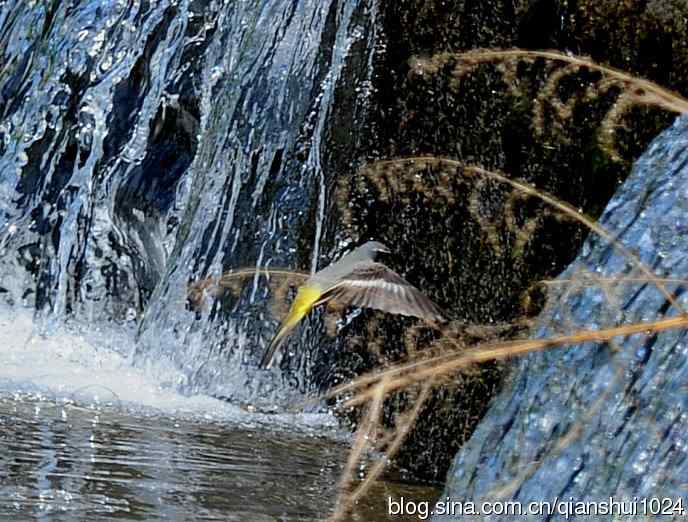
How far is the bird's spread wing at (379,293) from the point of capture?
357 cm

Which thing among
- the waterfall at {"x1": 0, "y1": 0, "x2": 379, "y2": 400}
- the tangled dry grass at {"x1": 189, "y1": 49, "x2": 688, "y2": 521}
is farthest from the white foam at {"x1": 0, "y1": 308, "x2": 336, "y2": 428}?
the tangled dry grass at {"x1": 189, "y1": 49, "x2": 688, "y2": 521}

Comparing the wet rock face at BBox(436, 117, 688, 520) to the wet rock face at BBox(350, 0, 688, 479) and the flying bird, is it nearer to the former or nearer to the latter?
the flying bird

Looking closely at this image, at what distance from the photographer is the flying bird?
3576mm

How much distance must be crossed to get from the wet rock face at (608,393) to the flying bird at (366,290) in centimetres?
35

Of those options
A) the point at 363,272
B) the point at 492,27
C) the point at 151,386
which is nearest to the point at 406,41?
the point at 492,27

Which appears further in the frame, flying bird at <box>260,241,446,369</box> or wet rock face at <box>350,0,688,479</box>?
wet rock face at <box>350,0,688,479</box>

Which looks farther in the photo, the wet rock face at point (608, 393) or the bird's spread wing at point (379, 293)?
the bird's spread wing at point (379, 293)

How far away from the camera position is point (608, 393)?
267cm

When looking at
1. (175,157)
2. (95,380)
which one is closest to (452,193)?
(95,380)

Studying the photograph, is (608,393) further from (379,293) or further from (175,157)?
(175,157)

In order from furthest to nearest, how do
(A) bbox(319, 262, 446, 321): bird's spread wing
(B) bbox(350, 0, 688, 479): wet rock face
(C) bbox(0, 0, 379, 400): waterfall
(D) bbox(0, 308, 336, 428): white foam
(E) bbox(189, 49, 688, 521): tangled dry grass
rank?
(C) bbox(0, 0, 379, 400): waterfall < (D) bbox(0, 308, 336, 428): white foam < (B) bbox(350, 0, 688, 479): wet rock face < (E) bbox(189, 49, 688, 521): tangled dry grass < (A) bbox(319, 262, 446, 321): bird's spread wing

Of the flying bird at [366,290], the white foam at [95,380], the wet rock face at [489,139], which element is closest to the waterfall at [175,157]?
the white foam at [95,380]

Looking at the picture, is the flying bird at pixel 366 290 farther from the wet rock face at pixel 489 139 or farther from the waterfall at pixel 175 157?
the waterfall at pixel 175 157

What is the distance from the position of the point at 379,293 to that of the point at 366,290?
0.03 metres
